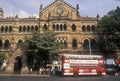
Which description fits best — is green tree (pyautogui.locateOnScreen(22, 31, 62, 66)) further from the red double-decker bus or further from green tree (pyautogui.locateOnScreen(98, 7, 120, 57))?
green tree (pyautogui.locateOnScreen(98, 7, 120, 57))

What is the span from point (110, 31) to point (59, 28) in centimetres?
1250

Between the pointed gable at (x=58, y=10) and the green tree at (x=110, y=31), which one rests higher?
the pointed gable at (x=58, y=10)

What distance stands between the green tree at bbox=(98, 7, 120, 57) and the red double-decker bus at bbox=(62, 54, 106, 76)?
1421cm

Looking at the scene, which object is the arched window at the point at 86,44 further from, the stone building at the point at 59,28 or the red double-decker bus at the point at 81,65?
the red double-decker bus at the point at 81,65

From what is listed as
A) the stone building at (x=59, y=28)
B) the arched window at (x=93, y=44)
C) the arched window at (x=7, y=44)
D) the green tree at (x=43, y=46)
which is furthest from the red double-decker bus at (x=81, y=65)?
the arched window at (x=7, y=44)

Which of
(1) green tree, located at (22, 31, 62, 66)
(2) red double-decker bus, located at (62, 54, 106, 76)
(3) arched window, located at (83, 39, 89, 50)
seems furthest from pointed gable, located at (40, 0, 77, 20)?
(2) red double-decker bus, located at (62, 54, 106, 76)

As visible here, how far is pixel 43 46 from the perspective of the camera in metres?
51.7

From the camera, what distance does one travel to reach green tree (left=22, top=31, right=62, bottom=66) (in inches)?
2020

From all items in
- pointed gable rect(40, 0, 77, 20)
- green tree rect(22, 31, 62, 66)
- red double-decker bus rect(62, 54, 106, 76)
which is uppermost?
pointed gable rect(40, 0, 77, 20)

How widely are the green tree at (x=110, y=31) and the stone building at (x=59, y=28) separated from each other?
2.91 m

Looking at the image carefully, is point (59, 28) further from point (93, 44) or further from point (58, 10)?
point (93, 44)

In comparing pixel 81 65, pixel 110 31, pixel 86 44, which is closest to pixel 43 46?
pixel 81 65

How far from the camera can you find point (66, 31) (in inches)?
2445

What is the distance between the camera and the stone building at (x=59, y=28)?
203 ft
